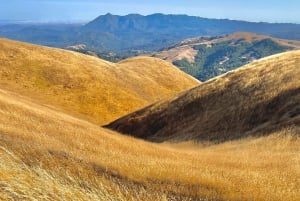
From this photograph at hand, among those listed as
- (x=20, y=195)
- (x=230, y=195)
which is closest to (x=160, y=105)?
(x=230, y=195)

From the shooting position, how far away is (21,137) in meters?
20.8

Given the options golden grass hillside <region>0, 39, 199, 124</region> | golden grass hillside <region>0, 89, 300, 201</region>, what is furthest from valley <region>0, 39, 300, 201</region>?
golden grass hillside <region>0, 39, 199, 124</region>

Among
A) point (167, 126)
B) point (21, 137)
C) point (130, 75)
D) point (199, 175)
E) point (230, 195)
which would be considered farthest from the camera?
point (130, 75)

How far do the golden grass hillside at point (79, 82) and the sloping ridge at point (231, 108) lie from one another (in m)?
25.4

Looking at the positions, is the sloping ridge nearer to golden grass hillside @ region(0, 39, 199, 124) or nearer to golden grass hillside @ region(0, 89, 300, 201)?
golden grass hillside @ region(0, 89, 300, 201)

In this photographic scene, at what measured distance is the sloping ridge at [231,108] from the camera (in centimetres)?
3712

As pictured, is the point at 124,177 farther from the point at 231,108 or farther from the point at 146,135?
the point at 146,135

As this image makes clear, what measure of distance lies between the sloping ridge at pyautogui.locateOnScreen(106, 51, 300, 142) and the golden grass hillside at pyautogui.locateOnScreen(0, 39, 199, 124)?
25435 millimetres

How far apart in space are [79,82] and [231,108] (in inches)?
2105

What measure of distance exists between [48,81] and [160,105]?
39.3 meters

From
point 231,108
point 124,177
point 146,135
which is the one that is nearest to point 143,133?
point 146,135

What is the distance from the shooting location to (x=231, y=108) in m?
43.1

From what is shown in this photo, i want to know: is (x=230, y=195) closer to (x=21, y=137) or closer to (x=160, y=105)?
(x=21, y=137)

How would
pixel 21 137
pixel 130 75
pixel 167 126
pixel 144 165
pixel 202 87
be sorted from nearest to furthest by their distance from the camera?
pixel 144 165 < pixel 21 137 < pixel 167 126 < pixel 202 87 < pixel 130 75
